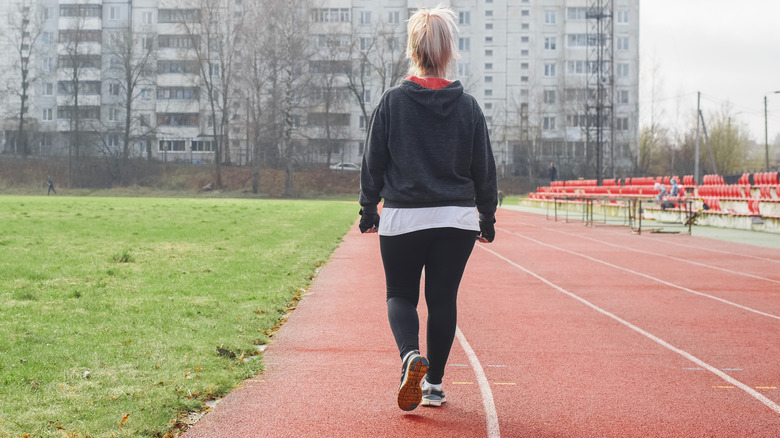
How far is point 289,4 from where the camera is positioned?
5572cm

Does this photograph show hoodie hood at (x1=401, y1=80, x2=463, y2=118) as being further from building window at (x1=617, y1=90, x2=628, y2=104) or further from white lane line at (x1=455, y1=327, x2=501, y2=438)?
building window at (x1=617, y1=90, x2=628, y2=104)

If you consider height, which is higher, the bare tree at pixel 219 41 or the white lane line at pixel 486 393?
the bare tree at pixel 219 41

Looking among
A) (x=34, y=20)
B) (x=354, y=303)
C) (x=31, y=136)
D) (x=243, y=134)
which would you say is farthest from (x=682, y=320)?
(x=34, y=20)

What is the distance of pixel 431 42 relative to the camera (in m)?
4.11

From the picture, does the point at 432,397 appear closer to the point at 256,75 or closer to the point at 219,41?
the point at 256,75

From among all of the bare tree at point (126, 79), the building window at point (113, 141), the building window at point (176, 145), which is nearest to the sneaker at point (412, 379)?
the bare tree at point (126, 79)

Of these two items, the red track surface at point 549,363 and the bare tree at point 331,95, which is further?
the bare tree at point 331,95

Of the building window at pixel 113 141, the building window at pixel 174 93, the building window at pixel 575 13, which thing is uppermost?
the building window at pixel 575 13

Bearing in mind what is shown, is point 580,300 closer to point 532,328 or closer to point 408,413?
point 532,328

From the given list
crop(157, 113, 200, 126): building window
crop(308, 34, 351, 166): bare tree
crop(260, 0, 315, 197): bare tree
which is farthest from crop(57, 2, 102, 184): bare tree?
crop(308, 34, 351, 166): bare tree

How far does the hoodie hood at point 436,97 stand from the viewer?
4.06 m

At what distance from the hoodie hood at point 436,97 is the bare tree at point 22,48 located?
7025cm

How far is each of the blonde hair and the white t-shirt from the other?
69 centimetres

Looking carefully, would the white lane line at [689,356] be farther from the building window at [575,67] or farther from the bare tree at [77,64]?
the building window at [575,67]
